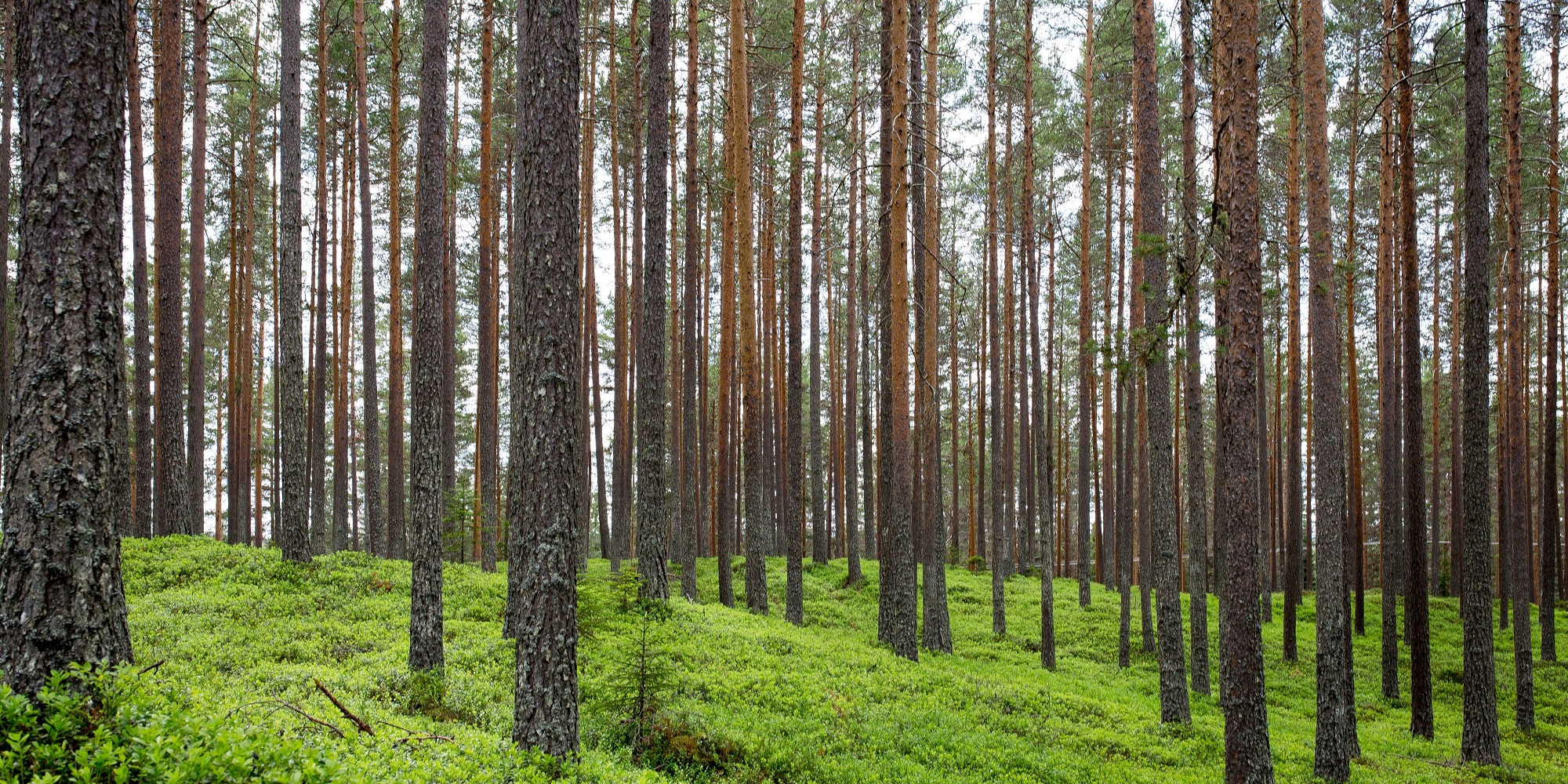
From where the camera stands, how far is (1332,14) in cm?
1909

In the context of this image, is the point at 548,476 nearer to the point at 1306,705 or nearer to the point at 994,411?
the point at 994,411

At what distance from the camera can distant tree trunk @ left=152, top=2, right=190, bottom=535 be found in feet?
42.9

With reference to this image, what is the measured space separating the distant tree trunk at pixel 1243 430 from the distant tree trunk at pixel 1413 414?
5.63m

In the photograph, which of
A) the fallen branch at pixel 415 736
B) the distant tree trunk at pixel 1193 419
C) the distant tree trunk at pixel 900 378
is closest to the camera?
the fallen branch at pixel 415 736

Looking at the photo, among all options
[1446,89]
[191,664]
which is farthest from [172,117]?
[1446,89]

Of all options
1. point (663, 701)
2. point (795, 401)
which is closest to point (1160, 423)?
point (795, 401)

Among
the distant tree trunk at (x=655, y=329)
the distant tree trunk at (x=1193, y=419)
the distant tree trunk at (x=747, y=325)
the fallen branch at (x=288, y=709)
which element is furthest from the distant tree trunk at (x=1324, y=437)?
the fallen branch at (x=288, y=709)

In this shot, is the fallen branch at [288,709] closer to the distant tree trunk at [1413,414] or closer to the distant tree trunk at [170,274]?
the distant tree trunk at [170,274]

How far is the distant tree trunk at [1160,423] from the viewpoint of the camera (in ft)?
37.7

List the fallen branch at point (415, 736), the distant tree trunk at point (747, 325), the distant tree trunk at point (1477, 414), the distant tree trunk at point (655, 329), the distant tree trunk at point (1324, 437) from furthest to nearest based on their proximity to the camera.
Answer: the distant tree trunk at point (747, 325) < the distant tree trunk at point (655, 329) < the distant tree trunk at point (1477, 414) < the distant tree trunk at point (1324, 437) < the fallen branch at point (415, 736)

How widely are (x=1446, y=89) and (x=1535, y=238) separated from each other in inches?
189

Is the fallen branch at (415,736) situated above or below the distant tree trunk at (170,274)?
below

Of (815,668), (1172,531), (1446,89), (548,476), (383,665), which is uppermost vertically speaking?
(1446,89)

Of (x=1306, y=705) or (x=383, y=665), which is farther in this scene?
(x=1306, y=705)
